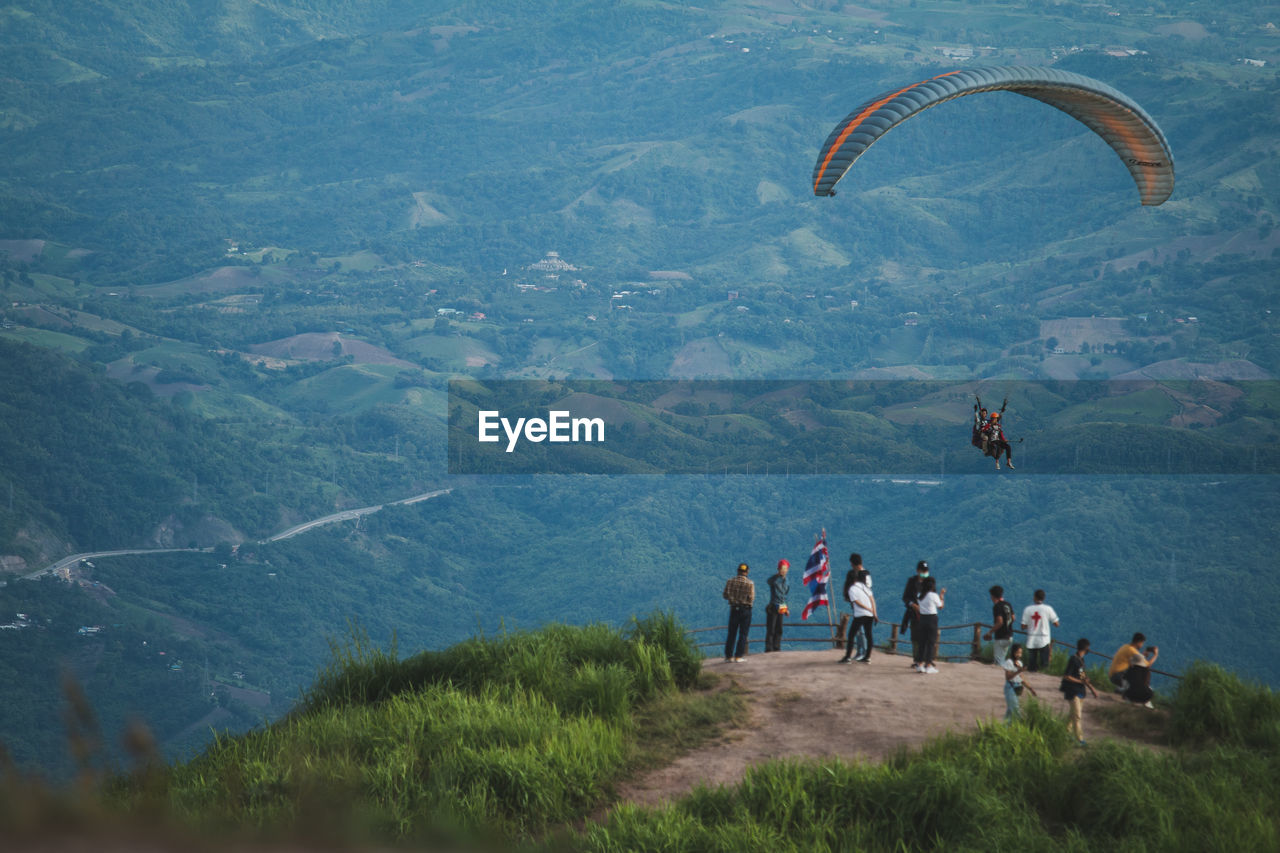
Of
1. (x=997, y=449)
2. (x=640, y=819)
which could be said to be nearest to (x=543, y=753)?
(x=640, y=819)

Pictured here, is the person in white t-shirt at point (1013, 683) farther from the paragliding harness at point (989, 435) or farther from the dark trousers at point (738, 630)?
the paragliding harness at point (989, 435)

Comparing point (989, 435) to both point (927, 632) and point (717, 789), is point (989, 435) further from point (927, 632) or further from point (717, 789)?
point (717, 789)

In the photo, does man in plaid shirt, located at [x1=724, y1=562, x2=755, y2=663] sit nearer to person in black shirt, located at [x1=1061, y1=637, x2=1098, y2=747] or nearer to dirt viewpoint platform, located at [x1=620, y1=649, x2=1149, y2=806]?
dirt viewpoint platform, located at [x1=620, y1=649, x2=1149, y2=806]

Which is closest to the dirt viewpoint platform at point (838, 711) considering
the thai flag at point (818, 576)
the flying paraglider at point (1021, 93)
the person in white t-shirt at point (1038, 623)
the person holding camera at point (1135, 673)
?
the person holding camera at point (1135, 673)

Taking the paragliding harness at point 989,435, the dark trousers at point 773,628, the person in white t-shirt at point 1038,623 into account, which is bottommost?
the dark trousers at point 773,628

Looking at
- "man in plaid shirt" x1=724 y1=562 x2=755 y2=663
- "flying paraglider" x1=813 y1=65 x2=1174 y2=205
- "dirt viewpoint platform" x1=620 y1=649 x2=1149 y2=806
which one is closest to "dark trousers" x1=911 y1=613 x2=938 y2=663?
"dirt viewpoint platform" x1=620 y1=649 x2=1149 y2=806

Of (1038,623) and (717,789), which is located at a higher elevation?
(1038,623)

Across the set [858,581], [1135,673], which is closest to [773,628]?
[858,581]
